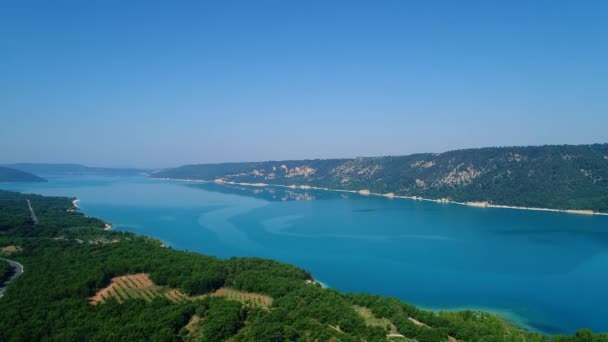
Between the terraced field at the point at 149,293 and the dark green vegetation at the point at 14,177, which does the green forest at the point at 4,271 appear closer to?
the terraced field at the point at 149,293

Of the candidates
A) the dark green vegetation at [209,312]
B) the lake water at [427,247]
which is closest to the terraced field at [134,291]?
the dark green vegetation at [209,312]

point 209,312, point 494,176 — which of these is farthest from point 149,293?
point 494,176

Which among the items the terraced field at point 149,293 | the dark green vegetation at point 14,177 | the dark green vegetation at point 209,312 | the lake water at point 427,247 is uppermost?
the dark green vegetation at point 14,177

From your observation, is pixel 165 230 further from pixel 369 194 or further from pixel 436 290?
pixel 369 194

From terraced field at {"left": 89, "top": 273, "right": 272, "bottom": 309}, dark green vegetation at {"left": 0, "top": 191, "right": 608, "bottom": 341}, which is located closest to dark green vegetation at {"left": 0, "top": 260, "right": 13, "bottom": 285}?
dark green vegetation at {"left": 0, "top": 191, "right": 608, "bottom": 341}

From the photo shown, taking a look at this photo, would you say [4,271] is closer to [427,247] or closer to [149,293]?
[149,293]

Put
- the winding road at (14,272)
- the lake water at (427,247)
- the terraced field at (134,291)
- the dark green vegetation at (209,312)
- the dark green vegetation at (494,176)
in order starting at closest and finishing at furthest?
the dark green vegetation at (209,312), the terraced field at (134,291), the winding road at (14,272), the lake water at (427,247), the dark green vegetation at (494,176)
